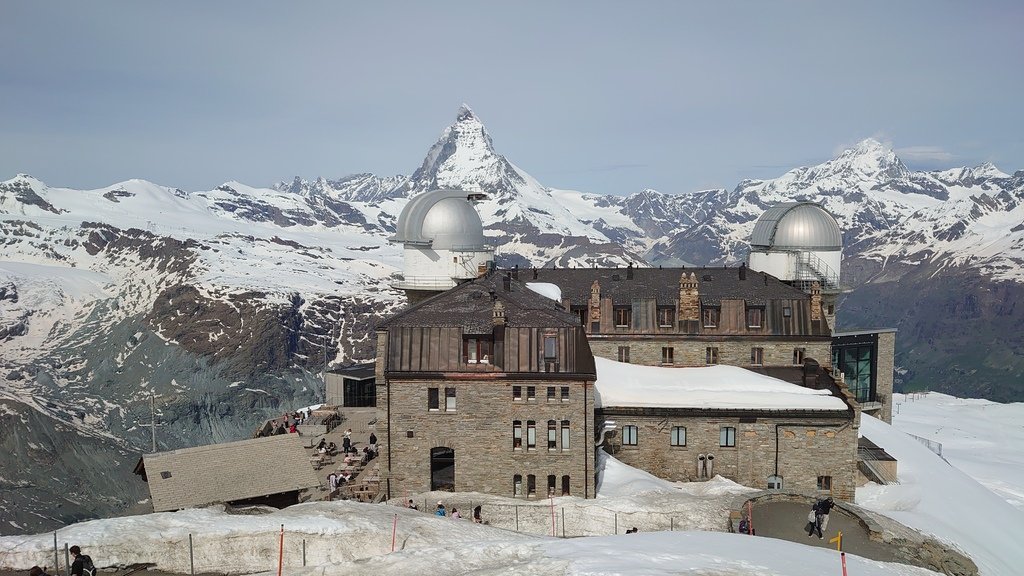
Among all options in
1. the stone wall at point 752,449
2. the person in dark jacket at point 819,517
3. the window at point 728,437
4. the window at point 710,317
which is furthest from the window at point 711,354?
the person in dark jacket at point 819,517

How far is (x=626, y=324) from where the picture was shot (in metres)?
61.8

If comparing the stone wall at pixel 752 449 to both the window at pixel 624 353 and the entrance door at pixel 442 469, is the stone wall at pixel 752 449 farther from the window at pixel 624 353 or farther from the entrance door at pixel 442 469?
the window at pixel 624 353

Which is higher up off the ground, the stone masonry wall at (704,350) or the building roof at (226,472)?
the stone masonry wall at (704,350)

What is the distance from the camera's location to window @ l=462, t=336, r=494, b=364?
44.1 meters

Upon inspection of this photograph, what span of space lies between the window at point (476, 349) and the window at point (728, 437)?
15.5m

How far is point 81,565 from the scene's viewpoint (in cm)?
2748

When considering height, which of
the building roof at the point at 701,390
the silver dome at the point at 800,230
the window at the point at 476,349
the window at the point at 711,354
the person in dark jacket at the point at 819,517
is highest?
the silver dome at the point at 800,230

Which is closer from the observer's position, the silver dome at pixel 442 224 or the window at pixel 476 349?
the window at pixel 476 349

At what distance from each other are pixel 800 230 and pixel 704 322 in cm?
1828

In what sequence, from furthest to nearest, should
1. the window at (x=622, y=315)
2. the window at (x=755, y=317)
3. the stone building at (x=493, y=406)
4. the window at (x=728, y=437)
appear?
the window at (x=622, y=315) → the window at (x=755, y=317) → the window at (x=728, y=437) → the stone building at (x=493, y=406)

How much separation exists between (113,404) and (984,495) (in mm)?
178789

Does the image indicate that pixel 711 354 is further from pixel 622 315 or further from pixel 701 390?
pixel 701 390

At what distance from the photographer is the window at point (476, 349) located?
44.1m

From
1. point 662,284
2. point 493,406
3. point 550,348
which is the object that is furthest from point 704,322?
point 493,406
